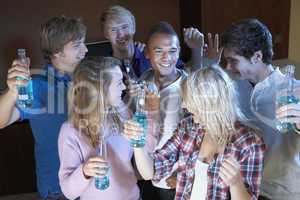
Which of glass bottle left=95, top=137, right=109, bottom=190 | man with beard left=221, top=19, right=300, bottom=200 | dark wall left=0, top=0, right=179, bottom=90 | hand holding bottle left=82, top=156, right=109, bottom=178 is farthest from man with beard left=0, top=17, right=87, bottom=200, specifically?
dark wall left=0, top=0, right=179, bottom=90

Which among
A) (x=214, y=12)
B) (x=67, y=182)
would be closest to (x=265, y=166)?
(x=67, y=182)

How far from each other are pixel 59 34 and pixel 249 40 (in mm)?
724

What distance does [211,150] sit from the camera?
4.47ft

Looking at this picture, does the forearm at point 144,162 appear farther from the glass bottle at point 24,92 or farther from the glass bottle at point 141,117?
the glass bottle at point 24,92

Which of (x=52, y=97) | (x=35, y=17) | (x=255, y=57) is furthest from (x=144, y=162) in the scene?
(x=35, y=17)

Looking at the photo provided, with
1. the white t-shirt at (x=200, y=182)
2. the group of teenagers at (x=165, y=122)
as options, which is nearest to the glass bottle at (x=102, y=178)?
the group of teenagers at (x=165, y=122)

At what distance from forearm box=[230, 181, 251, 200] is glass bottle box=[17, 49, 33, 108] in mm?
780

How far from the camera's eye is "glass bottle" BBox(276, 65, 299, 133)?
1347 millimetres

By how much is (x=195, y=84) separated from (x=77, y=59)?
0.56 m

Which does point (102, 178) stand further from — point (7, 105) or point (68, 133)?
point (7, 105)

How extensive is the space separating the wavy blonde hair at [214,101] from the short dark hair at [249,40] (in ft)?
0.96

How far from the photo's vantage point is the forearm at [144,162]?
137 cm

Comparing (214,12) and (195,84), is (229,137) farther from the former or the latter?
(214,12)

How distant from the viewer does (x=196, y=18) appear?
3.09 metres
